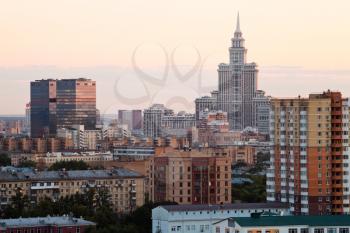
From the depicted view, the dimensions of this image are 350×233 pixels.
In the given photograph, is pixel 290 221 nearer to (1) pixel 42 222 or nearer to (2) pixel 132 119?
(1) pixel 42 222

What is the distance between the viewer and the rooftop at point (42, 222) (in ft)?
152

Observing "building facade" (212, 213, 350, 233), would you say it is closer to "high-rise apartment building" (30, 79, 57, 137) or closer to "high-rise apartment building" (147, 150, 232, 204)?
"high-rise apartment building" (147, 150, 232, 204)

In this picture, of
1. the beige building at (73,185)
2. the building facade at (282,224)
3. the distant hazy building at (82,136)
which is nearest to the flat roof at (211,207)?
the building facade at (282,224)

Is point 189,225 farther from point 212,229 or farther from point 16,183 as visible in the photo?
point 16,183

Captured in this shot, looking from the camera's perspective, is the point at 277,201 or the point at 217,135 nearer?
the point at 277,201

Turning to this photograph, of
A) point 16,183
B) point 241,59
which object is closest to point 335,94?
point 16,183

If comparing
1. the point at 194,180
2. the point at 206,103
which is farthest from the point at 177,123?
the point at 194,180

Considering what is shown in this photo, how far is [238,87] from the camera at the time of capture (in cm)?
16438

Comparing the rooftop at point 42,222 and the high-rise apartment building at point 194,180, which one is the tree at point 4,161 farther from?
the rooftop at point 42,222

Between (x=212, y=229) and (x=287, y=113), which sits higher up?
(x=287, y=113)

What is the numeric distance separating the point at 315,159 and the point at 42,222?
9419mm

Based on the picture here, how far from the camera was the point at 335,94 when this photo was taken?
164 ft

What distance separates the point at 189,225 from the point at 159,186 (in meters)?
16.6

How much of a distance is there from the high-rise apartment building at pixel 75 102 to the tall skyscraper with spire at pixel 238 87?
16.9 metres
